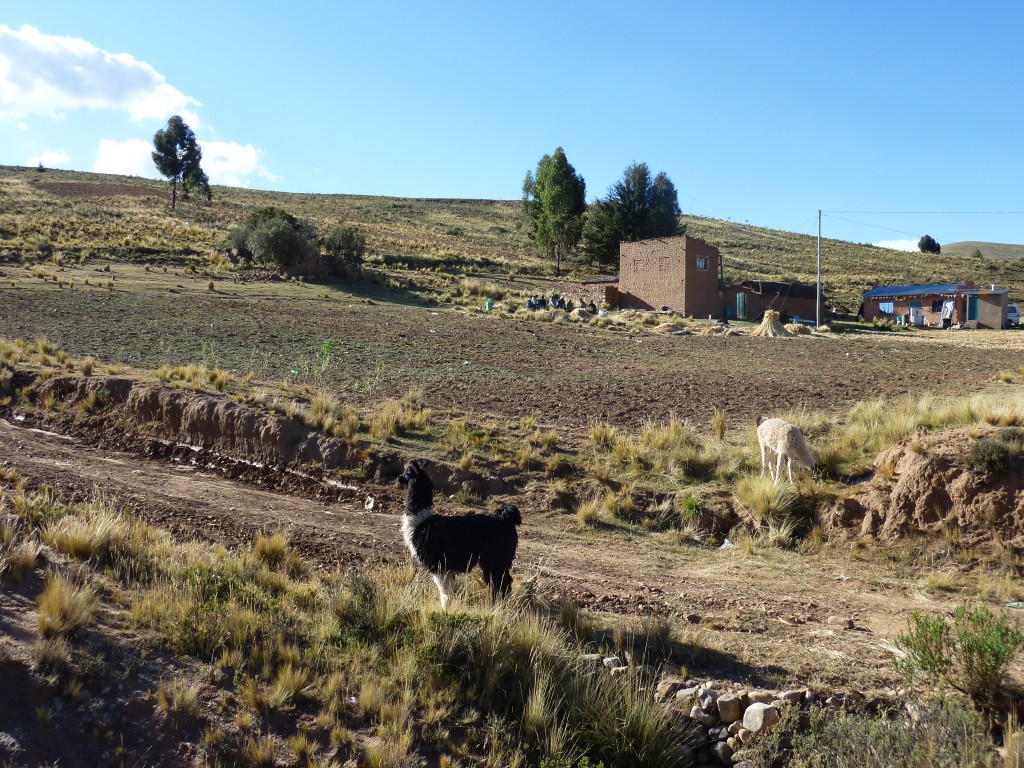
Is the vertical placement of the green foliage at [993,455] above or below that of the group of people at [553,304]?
below

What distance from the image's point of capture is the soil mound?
10.0 metres

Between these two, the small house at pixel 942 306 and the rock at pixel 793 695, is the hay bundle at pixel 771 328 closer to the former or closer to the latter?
the small house at pixel 942 306

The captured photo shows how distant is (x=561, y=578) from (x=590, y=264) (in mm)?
76596

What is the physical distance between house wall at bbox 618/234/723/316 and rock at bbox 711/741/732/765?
45852 millimetres

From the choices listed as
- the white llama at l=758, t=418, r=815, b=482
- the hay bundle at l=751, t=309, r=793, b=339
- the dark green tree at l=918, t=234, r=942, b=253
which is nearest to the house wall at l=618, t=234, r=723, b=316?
the hay bundle at l=751, t=309, r=793, b=339

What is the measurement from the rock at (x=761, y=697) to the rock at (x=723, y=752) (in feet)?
1.34

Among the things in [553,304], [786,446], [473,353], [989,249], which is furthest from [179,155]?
[989,249]

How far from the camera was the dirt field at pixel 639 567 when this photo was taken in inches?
289

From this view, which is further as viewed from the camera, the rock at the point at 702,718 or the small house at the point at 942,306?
the small house at the point at 942,306

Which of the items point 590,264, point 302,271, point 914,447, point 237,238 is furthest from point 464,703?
point 590,264

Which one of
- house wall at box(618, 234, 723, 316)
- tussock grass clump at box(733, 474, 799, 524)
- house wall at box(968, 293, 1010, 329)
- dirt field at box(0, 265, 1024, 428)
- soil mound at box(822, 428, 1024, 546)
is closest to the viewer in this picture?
soil mound at box(822, 428, 1024, 546)

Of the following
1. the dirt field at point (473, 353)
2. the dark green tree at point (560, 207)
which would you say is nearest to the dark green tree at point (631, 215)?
the dark green tree at point (560, 207)

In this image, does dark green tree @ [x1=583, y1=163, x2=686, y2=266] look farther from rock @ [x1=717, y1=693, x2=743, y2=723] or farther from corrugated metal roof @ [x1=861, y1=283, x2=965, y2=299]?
rock @ [x1=717, y1=693, x2=743, y2=723]

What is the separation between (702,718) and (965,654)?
2065 mm
